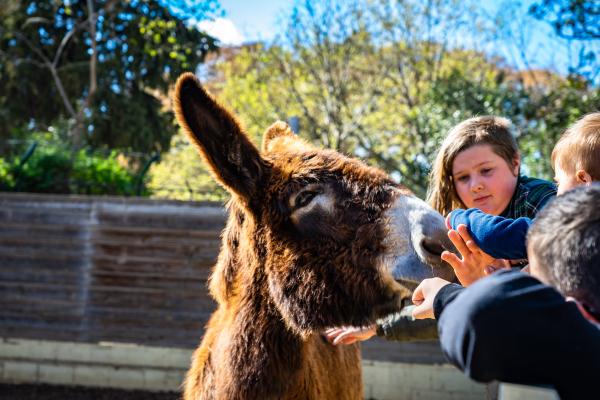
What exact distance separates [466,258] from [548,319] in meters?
0.77

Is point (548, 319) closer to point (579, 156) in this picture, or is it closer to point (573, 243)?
point (573, 243)

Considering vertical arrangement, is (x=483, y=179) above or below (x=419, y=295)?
above

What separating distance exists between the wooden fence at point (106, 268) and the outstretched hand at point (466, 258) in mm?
7012

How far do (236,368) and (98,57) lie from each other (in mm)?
19620

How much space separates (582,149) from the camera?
8.42 ft

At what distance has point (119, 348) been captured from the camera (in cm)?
905

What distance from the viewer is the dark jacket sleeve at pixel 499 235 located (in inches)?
79.3

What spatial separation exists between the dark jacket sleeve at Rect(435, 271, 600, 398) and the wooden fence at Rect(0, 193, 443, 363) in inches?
303

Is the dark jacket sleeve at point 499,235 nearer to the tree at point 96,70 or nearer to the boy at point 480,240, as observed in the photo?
the boy at point 480,240

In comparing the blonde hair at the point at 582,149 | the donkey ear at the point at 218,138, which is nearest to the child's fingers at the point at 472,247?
the blonde hair at the point at 582,149

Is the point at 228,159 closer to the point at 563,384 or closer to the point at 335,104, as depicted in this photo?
the point at 563,384

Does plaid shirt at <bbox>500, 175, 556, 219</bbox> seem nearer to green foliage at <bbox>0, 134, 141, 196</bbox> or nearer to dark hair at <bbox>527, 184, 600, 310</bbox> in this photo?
dark hair at <bbox>527, 184, 600, 310</bbox>

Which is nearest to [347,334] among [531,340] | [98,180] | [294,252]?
[294,252]

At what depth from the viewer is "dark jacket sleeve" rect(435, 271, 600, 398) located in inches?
52.8
